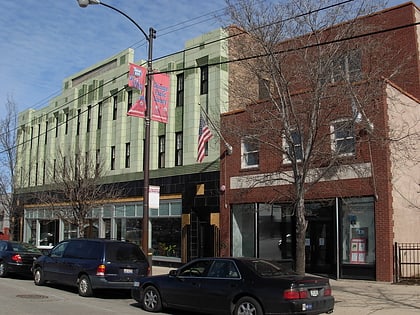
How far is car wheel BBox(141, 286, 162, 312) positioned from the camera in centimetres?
1166

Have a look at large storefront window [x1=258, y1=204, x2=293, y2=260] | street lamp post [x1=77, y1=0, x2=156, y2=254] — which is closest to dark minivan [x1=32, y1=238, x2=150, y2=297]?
street lamp post [x1=77, y1=0, x2=156, y2=254]

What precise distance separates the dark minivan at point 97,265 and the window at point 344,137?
6678 millimetres

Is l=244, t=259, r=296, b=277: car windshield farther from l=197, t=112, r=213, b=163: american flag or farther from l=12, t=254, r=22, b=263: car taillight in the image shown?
l=12, t=254, r=22, b=263: car taillight

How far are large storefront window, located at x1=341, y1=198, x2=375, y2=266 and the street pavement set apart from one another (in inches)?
34.5

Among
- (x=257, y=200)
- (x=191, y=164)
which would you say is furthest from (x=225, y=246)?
(x=191, y=164)

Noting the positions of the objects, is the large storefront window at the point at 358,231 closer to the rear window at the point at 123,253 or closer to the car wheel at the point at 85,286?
the rear window at the point at 123,253

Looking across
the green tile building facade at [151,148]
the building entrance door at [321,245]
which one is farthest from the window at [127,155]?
the building entrance door at [321,245]

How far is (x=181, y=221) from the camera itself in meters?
24.5

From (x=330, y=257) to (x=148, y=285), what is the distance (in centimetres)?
888

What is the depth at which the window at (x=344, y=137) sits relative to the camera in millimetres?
14087

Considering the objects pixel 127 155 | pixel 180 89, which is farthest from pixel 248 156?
pixel 127 155

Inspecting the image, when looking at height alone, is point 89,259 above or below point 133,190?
below

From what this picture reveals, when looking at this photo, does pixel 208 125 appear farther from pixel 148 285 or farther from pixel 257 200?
pixel 148 285

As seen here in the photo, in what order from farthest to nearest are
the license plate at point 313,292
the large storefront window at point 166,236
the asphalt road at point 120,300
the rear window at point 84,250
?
1. the large storefront window at point 166,236
2. the rear window at point 84,250
3. the asphalt road at point 120,300
4. the license plate at point 313,292
